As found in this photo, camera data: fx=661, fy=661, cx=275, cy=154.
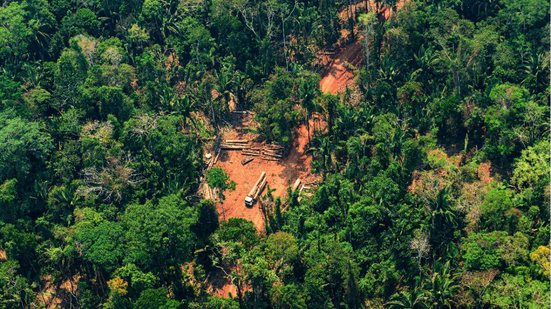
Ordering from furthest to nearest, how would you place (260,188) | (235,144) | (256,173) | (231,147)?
(235,144) < (231,147) < (256,173) < (260,188)

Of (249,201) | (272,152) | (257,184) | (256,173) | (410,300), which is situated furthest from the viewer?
(272,152)

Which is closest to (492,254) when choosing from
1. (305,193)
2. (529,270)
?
(529,270)

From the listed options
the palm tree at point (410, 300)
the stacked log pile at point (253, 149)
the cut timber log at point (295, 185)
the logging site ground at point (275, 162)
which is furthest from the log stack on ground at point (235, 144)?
the palm tree at point (410, 300)

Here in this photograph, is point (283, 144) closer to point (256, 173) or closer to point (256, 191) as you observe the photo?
point (256, 173)

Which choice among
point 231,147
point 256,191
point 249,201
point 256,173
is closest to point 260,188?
point 256,191

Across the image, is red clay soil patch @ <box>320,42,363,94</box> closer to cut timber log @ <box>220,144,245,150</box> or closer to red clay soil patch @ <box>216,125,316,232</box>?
red clay soil patch @ <box>216,125,316,232</box>

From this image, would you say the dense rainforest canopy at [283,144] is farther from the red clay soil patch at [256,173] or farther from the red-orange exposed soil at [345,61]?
the red clay soil patch at [256,173]

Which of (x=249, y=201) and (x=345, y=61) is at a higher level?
(x=345, y=61)
